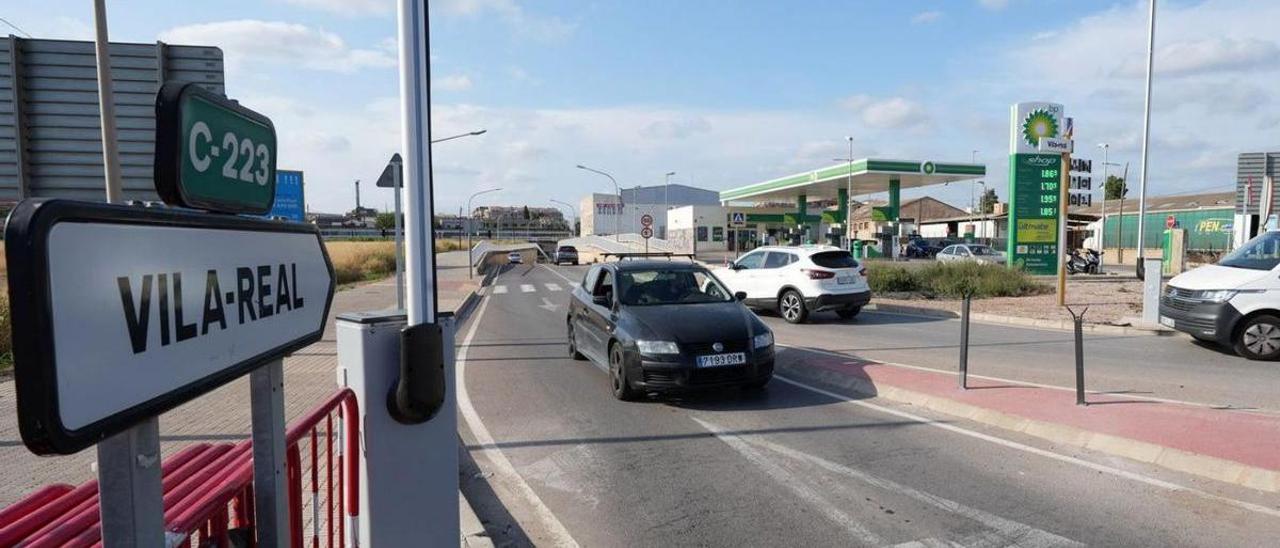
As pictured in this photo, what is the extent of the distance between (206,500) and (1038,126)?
2737 cm

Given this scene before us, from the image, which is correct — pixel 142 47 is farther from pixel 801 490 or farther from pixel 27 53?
pixel 801 490

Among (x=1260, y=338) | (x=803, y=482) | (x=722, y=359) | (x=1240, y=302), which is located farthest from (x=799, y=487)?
(x=1260, y=338)

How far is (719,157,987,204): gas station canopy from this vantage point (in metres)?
45.3

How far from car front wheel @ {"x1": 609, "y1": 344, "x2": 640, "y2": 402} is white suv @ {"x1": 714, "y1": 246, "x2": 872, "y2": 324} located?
24.4 feet

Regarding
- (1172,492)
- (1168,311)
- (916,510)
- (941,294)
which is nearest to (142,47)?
(916,510)

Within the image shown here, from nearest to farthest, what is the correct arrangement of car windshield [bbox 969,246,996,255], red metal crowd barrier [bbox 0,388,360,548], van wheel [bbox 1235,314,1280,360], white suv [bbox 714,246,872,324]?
red metal crowd barrier [bbox 0,388,360,548], van wheel [bbox 1235,314,1280,360], white suv [bbox 714,246,872,324], car windshield [bbox 969,246,996,255]

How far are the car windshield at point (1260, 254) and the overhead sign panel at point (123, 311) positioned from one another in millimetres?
12559

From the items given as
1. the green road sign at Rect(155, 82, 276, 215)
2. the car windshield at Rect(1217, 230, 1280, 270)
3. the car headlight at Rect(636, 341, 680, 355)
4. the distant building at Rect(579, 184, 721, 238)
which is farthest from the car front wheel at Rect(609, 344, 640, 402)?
the distant building at Rect(579, 184, 721, 238)

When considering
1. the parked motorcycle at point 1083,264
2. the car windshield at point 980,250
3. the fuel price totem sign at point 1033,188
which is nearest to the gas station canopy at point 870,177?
the car windshield at point 980,250

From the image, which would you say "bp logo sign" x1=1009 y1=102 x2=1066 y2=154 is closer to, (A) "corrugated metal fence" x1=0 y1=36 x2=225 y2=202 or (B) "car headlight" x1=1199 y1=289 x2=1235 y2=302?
(B) "car headlight" x1=1199 y1=289 x2=1235 y2=302

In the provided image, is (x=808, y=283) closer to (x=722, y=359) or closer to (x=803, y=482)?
(x=722, y=359)

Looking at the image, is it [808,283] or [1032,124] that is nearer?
[808,283]

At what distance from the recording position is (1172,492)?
15.9ft

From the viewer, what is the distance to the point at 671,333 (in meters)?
7.40
